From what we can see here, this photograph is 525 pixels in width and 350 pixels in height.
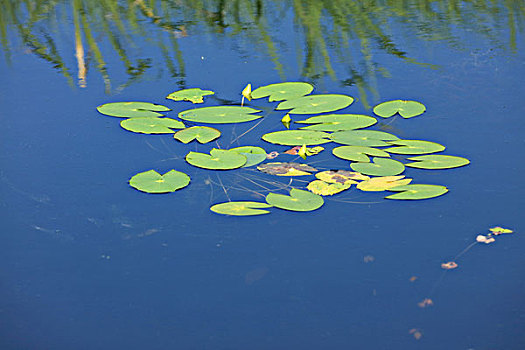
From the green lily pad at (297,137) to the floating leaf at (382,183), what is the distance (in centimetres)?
30

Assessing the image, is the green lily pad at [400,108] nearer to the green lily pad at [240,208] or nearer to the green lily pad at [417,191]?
the green lily pad at [417,191]

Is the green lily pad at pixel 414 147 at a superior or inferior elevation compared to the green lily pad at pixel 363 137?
inferior

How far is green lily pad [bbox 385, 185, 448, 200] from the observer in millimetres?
1884

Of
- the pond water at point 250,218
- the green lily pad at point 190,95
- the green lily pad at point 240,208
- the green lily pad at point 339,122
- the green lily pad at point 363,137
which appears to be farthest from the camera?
the green lily pad at point 190,95

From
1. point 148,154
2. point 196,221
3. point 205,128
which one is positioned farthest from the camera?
point 205,128

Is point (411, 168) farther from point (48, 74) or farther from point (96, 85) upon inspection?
point (48, 74)

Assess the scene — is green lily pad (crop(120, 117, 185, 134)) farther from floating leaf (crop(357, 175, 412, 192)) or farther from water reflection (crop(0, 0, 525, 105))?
floating leaf (crop(357, 175, 412, 192))

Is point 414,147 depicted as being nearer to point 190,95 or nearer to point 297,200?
point 297,200

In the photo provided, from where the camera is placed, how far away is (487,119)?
2326mm

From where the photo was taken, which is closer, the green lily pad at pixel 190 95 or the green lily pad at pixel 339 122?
the green lily pad at pixel 339 122

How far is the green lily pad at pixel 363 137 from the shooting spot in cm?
217

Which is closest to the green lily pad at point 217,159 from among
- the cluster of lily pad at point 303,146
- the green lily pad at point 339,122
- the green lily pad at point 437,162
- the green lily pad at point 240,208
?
the cluster of lily pad at point 303,146

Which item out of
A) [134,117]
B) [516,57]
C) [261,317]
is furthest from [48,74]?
[516,57]

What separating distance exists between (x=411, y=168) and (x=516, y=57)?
113 centimetres
